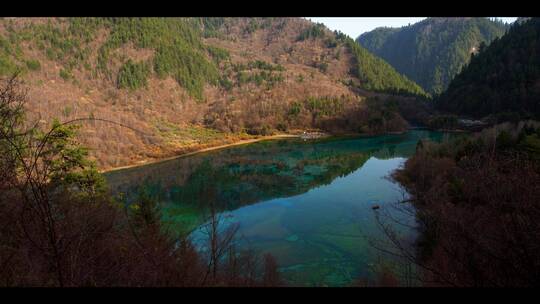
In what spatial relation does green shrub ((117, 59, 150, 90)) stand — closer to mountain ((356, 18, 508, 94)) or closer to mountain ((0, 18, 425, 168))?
mountain ((0, 18, 425, 168))

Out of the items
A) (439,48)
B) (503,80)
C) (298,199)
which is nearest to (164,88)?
(298,199)

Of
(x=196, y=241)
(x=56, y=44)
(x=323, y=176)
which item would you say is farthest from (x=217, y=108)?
(x=196, y=241)

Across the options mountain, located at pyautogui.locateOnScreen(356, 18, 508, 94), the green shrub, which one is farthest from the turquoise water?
mountain, located at pyautogui.locateOnScreen(356, 18, 508, 94)

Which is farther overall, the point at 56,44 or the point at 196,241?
the point at 56,44

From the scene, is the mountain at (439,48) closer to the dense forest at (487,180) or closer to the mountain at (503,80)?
the mountain at (503,80)

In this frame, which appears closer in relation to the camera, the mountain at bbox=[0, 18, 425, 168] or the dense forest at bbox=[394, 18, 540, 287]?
the dense forest at bbox=[394, 18, 540, 287]

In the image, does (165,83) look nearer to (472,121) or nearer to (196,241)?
(472,121)
